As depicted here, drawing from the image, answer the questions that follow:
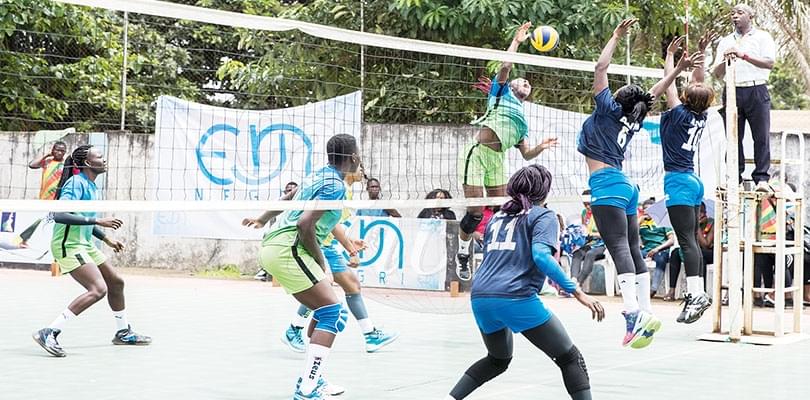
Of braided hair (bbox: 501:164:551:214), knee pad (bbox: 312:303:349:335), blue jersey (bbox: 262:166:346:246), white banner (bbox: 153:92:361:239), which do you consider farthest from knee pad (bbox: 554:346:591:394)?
white banner (bbox: 153:92:361:239)

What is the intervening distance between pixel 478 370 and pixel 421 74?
41.2 ft

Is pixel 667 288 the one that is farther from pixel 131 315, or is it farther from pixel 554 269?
pixel 554 269

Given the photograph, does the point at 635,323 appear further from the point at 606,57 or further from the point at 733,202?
the point at 733,202

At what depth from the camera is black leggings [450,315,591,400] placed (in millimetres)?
6789

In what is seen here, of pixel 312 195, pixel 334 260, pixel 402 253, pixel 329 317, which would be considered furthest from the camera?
pixel 402 253

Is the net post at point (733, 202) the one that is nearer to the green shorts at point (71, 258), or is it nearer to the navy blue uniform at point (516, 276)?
the navy blue uniform at point (516, 276)

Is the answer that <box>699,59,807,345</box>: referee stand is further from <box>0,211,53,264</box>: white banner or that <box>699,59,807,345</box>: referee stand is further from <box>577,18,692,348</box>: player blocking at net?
<box>0,211,53,264</box>: white banner

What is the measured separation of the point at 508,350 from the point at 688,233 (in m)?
4.13

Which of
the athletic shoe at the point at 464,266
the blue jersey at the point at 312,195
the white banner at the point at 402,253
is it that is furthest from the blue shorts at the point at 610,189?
the white banner at the point at 402,253

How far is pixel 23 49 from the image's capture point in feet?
72.8

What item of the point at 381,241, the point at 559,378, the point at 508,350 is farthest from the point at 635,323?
the point at 381,241

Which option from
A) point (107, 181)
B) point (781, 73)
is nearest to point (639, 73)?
point (107, 181)

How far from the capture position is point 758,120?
39.0 ft

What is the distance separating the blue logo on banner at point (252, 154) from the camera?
19094 millimetres
